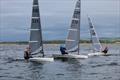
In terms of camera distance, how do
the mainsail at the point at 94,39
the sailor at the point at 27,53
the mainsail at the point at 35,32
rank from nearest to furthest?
the sailor at the point at 27,53 < the mainsail at the point at 35,32 < the mainsail at the point at 94,39

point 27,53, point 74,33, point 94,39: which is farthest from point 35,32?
point 94,39

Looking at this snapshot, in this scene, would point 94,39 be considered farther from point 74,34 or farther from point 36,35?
point 36,35

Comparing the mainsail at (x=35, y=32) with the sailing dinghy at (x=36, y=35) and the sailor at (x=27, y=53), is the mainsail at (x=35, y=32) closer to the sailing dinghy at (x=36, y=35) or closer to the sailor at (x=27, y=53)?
the sailing dinghy at (x=36, y=35)

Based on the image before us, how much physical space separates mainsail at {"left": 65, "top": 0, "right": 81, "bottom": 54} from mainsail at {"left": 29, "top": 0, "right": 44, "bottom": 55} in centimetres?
792

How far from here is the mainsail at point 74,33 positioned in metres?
62.3

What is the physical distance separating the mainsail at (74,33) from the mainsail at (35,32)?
7922mm

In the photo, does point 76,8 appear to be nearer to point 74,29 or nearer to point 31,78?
point 74,29

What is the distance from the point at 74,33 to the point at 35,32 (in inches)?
358

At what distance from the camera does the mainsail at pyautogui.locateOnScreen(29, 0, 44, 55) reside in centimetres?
5444

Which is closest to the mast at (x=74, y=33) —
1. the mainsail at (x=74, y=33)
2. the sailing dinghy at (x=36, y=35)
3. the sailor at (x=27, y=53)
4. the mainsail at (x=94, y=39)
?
the mainsail at (x=74, y=33)

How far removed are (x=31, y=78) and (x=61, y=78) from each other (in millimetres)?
2484

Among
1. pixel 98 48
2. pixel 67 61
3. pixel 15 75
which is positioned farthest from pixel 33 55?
pixel 98 48

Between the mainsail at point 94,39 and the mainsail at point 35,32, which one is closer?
the mainsail at point 35,32

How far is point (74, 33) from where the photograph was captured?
62594 mm
